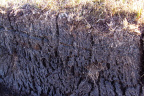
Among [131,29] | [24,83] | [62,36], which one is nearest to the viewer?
[131,29]

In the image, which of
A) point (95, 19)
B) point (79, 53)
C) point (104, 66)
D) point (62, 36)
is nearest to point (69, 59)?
point (79, 53)

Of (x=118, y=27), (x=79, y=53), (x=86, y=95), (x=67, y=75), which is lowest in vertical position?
(x=86, y=95)

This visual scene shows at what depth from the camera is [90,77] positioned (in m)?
3.12

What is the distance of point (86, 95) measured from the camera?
3.19 metres

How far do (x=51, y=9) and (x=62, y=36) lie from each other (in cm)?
66

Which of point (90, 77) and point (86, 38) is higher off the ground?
point (86, 38)

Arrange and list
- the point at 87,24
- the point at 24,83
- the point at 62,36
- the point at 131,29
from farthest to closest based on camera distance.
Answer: the point at 24,83, the point at 62,36, the point at 87,24, the point at 131,29

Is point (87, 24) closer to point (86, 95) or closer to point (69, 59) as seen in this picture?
point (69, 59)

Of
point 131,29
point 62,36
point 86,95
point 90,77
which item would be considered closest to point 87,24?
point 62,36

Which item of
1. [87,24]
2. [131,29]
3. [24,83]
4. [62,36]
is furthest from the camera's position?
[24,83]

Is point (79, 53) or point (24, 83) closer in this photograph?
point (79, 53)

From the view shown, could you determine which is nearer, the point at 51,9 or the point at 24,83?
the point at 51,9

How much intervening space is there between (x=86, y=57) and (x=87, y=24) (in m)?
0.64

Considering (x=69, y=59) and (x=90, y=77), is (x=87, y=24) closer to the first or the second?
(x=69, y=59)
